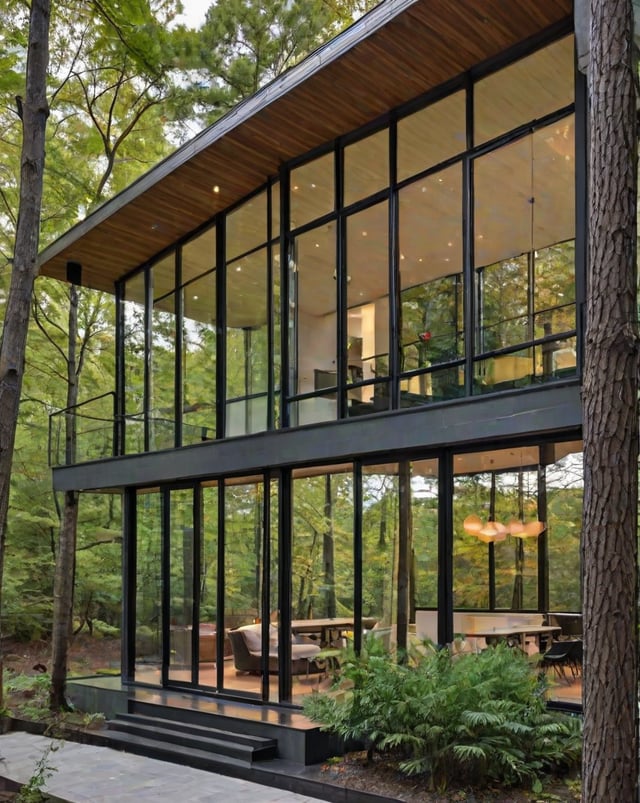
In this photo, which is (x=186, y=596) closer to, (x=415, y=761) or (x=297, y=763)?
(x=297, y=763)

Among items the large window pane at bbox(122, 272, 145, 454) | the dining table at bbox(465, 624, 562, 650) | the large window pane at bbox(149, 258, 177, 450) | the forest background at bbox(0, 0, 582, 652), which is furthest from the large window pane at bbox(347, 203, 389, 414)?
the forest background at bbox(0, 0, 582, 652)

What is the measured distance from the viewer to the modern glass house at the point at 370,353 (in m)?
7.21

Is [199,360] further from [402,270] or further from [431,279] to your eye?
[431,279]

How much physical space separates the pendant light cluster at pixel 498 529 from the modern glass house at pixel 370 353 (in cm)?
2

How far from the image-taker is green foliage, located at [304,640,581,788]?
19.9ft

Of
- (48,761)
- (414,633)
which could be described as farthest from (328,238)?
(48,761)

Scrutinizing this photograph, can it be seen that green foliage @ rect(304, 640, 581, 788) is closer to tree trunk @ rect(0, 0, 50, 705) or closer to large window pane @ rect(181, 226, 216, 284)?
tree trunk @ rect(0, 0, 50, 705)

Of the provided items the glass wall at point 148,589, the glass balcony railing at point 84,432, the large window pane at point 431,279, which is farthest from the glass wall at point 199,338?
the large window pane at point 431,279

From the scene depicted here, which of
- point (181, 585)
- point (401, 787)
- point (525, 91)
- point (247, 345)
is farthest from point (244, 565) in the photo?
point (525, 91)

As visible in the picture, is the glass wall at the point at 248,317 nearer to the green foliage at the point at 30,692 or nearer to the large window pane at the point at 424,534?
the large window pane at the point at 424,534

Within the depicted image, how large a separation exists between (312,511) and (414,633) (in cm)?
185

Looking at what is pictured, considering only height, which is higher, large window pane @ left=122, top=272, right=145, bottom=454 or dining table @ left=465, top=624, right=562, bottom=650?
large window pane @ left=122, top=272, right=145, bottom=454

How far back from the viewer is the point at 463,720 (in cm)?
611

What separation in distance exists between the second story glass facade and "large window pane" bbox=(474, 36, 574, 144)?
0.01 meters
